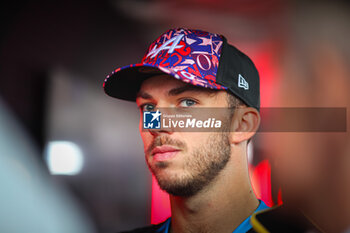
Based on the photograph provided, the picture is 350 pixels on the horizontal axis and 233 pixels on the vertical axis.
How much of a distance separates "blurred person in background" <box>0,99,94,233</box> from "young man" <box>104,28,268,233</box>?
448 mm

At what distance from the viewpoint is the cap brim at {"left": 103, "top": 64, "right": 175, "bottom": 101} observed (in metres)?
0.98

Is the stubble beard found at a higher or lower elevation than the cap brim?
lower

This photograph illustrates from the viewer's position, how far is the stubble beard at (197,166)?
3.02 feet

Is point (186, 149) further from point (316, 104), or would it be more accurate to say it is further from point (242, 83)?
point (316, 104)

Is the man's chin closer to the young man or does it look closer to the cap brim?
the young man

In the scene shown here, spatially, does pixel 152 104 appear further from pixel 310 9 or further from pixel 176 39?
pixel 310 9

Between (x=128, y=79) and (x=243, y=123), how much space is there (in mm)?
398

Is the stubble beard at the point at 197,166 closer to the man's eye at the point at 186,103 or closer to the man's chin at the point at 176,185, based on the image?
the man's chin at the point at 176,185

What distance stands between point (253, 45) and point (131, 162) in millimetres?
618

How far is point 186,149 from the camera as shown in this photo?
931 mm

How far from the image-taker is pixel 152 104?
3.28 ft

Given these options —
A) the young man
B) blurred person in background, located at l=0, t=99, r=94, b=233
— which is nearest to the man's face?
the young man

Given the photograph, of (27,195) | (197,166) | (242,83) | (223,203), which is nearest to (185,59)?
(242,83)

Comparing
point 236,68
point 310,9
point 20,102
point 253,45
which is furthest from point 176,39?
point 20,102
